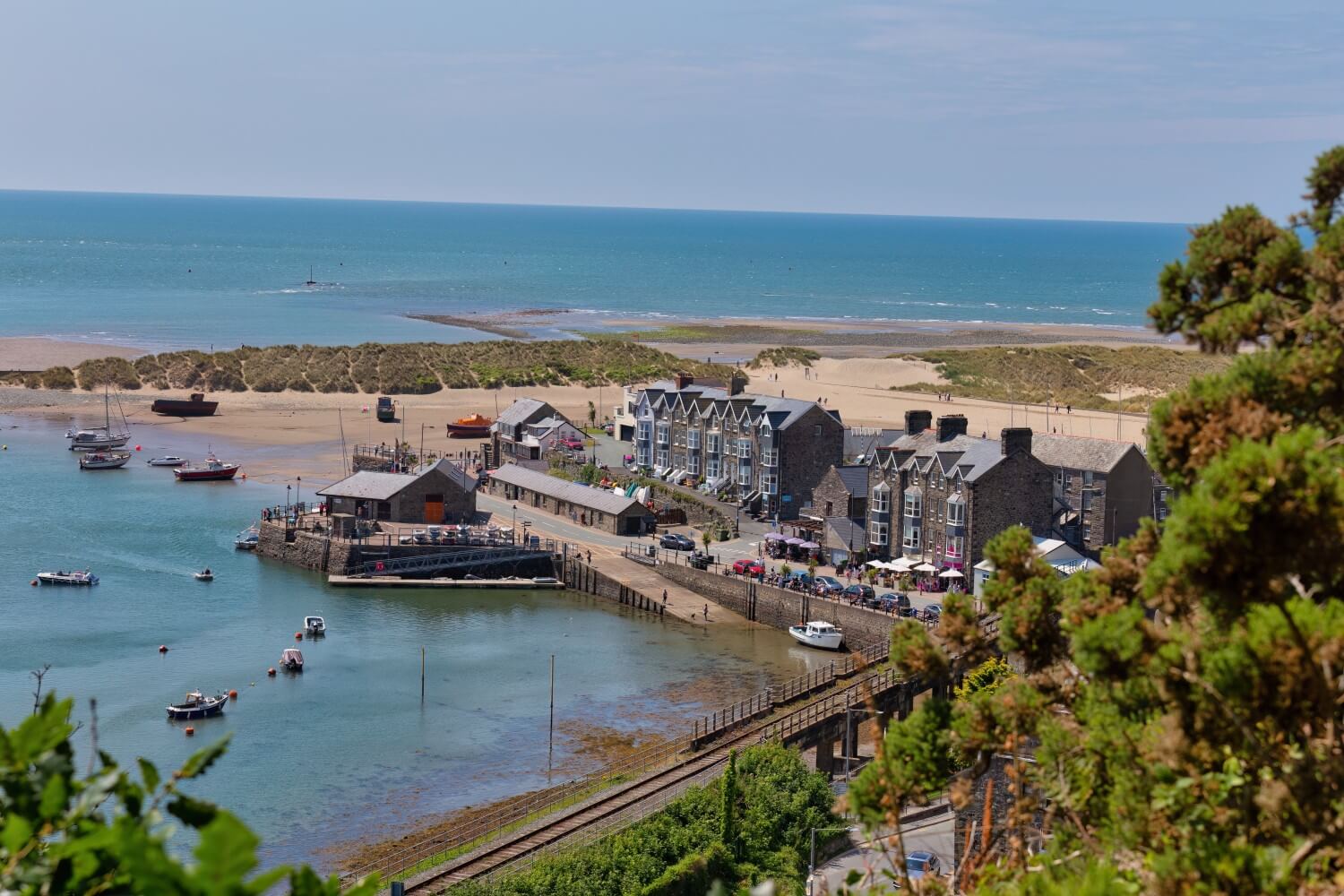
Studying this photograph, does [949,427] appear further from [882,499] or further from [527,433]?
[527,433]

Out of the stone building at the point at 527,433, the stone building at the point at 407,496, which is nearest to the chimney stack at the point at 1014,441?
the stone building at the point at 407,496

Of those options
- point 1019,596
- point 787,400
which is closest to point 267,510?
point 787,400

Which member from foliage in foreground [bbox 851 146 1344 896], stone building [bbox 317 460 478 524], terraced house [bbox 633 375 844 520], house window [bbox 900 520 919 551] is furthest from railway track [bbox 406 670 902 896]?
stone building [bbox 317 460 478 524]

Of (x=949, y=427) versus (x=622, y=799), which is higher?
(x=949, y=427)

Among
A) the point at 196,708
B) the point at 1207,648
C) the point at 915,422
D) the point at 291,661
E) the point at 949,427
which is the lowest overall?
the point at 291,661

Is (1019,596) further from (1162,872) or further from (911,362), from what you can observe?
(911,362)

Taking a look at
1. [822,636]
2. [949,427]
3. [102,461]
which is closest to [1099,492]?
[949,427]

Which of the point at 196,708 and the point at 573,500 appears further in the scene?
the point at 573,500

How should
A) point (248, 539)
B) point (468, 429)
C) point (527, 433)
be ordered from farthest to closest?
point (468, 429), point (527, 433), point (248, 539)
